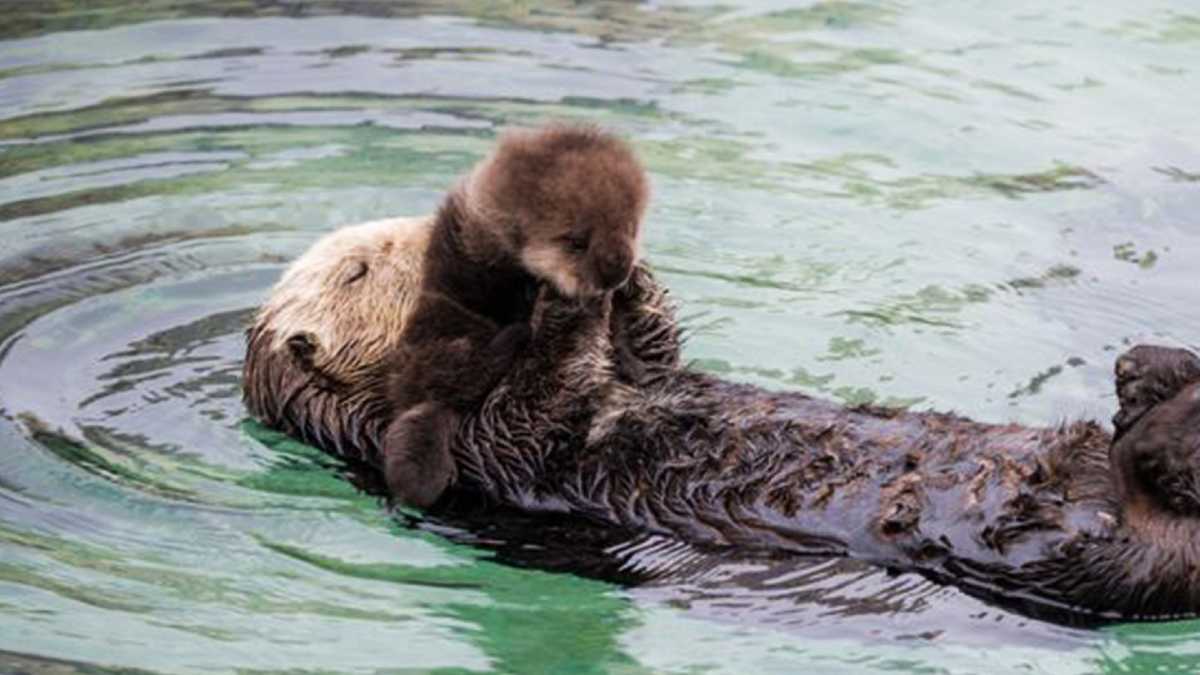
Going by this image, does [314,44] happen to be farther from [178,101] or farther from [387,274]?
[387,274]

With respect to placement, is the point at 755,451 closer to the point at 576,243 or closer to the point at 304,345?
the point at 576,243

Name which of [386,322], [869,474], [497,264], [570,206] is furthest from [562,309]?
[869,474]

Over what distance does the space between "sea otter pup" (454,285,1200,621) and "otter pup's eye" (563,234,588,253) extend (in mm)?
195

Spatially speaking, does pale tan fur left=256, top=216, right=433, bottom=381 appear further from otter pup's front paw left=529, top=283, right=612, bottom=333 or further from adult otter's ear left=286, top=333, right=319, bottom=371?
otter pup's front paw left=529, top=283, right=612, bottom=333

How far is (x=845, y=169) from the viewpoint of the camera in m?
7.90

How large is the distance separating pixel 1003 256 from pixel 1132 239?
0.51 m

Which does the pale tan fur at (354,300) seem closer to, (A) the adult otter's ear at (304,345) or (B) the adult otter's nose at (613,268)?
(A) the adult otter's ear at (304,345)

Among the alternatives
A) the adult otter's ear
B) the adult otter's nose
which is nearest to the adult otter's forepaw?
the adult otter's nose

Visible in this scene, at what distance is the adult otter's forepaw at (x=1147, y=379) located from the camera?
4.71 metres

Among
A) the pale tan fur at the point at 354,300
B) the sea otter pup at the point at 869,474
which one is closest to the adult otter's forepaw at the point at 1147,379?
the sea otter pup at the point at 869,474

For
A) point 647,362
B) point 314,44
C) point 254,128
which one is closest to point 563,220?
point 647,362

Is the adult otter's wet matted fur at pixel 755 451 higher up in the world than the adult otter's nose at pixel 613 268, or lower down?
lower down

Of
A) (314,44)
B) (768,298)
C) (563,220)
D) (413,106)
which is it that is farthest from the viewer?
(314,44)

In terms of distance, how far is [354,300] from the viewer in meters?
5.63
